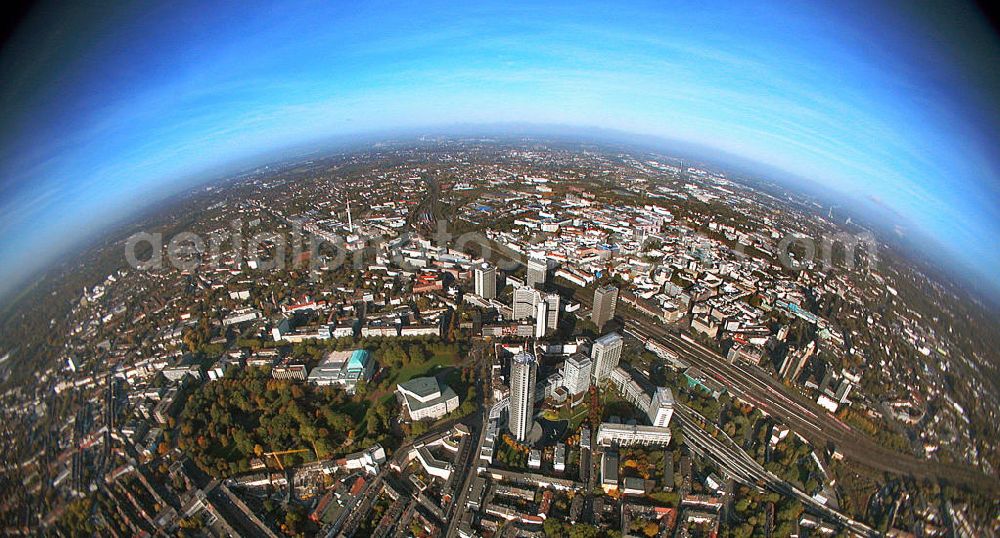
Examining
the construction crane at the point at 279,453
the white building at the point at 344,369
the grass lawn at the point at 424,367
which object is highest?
the white building at the point at 344,369

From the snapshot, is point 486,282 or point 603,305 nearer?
point 603,305

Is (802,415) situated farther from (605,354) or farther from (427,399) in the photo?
(427,399)

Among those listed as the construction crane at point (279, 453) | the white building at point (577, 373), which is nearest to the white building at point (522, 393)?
the white building at point (577, 373)

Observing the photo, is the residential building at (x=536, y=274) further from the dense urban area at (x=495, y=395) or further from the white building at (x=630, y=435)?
the white building at (x=630, y=435)

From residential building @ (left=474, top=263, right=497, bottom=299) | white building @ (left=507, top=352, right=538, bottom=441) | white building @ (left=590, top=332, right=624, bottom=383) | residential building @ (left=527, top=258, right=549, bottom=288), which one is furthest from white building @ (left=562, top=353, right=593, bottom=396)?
residential building @ (left=527, top=258, right=549, bottom=288)

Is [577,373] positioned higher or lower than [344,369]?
higher

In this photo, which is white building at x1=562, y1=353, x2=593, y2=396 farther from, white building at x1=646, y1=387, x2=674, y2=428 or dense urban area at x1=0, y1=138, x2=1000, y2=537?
white building at x1=646, y1=387, x2=674, y2=428

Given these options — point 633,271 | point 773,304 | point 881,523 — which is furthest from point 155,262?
point 773,304

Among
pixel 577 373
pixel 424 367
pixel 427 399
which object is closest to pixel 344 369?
pixel 424 367
